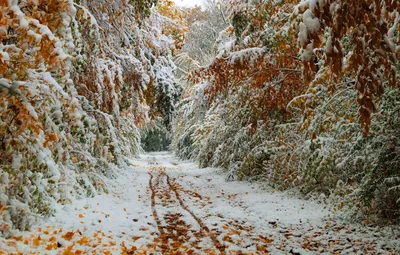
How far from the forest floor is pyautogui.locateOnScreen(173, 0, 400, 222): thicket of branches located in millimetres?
799

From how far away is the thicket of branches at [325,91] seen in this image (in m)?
2.82

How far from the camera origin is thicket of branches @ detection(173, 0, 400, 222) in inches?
111

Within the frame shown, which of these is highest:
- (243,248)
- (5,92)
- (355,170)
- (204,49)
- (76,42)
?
(204,49)

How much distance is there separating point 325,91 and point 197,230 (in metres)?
3.37

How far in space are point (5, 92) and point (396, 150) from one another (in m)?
5.57

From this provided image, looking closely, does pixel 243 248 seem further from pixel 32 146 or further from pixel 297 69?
pixel 297 69

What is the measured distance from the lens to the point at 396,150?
19.3ft

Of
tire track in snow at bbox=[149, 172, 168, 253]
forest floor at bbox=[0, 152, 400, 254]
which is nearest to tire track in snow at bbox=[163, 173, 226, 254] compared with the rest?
forest floor at bbox=[0, 152, 400, 254]

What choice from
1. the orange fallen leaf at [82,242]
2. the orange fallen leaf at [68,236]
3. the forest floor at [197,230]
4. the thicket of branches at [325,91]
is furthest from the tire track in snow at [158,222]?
the thicket of branches at [325,91]

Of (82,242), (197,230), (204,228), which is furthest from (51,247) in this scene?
(204,228)

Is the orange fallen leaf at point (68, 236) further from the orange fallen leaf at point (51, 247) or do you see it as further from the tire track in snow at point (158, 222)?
the tire track in snow at point (158, 222)

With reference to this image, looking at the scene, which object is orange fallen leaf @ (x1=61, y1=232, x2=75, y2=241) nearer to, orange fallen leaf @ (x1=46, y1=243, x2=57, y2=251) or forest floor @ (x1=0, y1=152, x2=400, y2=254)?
forest floor @ (x1=0, y1=152, x2=400, y2=254)

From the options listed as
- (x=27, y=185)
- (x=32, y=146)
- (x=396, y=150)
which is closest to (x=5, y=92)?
(x=32, y=146)

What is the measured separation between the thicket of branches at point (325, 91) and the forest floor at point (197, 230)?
80cm
